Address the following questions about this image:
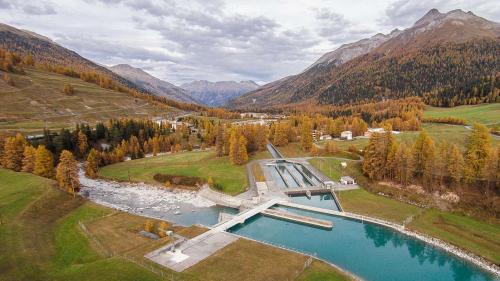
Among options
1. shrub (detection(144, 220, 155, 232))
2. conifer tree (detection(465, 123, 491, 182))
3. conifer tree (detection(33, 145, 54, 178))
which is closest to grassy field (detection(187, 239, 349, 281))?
shrub (detection(144, 220, 155, 232))

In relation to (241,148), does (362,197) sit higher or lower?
lower

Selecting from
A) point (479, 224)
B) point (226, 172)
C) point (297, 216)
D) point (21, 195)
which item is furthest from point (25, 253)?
point (479, 224)

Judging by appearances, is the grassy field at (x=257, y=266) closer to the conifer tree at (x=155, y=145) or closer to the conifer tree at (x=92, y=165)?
the conifer tree at (x=92, y=165)

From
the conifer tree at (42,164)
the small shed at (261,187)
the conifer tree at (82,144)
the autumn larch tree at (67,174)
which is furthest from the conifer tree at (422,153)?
the conifer tree at (82,144)

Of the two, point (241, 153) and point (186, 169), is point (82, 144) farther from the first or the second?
point (241, 153)

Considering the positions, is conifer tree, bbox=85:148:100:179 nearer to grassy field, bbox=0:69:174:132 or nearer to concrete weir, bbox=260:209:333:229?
grassy field, bbox=0:69:174:132

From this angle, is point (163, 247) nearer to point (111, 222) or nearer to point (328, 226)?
point (111, 222)
